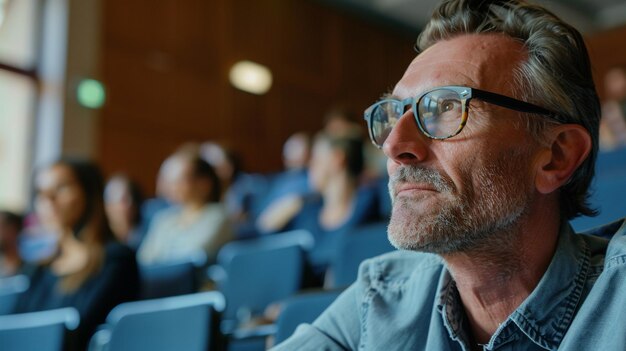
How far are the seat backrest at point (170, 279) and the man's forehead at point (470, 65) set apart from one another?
1288mm

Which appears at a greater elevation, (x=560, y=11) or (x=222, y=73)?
(x=560, y=11)

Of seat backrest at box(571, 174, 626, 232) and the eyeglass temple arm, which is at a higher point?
the eyeglass temple arm

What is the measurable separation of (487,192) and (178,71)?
451 centimetres

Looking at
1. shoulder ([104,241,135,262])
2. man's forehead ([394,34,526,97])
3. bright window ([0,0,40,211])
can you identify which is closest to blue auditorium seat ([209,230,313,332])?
shoulder ([104,241,135,262])

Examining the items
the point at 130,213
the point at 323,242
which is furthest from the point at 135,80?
the point at 323,242

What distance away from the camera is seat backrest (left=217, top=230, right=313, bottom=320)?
1930mm

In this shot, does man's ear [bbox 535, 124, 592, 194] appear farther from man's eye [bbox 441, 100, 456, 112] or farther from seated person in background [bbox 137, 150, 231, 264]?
seated person in background [bbox 137, 150, 231, 264]

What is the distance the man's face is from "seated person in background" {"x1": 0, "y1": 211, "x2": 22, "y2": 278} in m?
2.35

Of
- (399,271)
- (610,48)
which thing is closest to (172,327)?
(399,271)

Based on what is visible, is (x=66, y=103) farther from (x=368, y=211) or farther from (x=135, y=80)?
(x=368, y=211)

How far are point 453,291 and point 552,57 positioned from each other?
316mm

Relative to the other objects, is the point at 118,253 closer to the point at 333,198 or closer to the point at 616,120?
the point at 333,198

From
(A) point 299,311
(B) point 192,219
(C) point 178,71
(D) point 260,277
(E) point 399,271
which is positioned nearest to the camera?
(E) point 399,271

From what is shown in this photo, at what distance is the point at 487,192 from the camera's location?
0.89 metres
